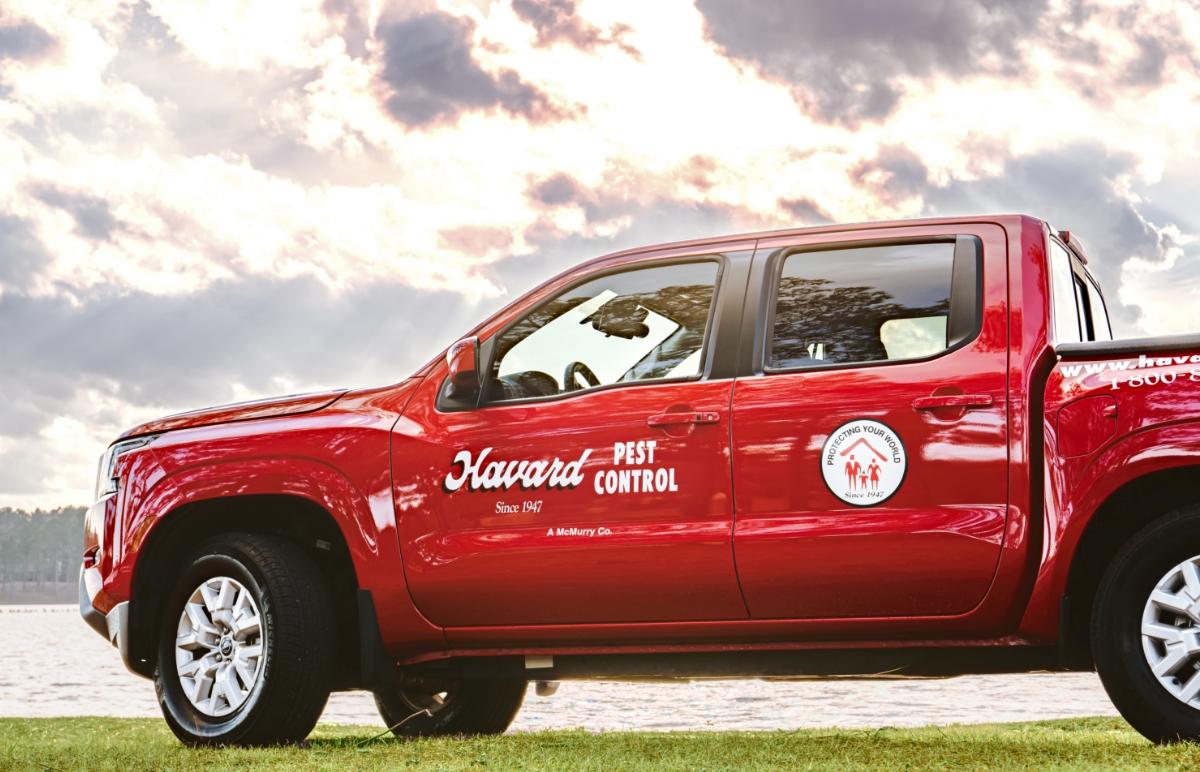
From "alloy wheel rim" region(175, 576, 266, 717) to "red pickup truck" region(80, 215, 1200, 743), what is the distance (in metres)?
0.01

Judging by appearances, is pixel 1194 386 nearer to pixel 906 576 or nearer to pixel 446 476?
pixel 906 576

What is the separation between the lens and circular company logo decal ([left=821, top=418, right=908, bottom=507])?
193 inches

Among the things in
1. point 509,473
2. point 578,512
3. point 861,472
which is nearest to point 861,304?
point 861,472

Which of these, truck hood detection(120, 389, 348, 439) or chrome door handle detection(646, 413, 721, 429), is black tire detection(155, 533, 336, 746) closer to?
truck hood detection(120, 389, 348, 439)

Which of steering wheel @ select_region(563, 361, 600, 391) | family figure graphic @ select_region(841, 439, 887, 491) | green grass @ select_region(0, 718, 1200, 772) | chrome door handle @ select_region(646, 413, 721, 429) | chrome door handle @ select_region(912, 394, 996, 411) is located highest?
steering wheel @ select_region(563, 361, 600, 391)

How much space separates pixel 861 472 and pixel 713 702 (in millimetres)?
45187

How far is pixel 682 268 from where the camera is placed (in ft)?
18.4

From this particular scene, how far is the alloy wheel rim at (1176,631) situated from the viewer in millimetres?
4633

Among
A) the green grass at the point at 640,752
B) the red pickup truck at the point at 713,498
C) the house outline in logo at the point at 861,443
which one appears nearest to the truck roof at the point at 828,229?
the red pickup truck at the point at 713,498

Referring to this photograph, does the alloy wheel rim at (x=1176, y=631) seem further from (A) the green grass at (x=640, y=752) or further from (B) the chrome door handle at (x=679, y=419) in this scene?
(B) the chrome door handle at (x=679, y=419)

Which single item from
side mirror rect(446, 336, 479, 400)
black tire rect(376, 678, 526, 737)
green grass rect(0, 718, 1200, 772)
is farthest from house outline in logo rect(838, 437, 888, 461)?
black tire rect(376, 678, 526, 737)

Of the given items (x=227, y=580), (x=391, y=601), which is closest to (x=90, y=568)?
(x=227, y=580)

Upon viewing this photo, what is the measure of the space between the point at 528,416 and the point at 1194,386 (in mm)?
2422

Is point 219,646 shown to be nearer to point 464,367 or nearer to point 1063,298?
point 464,367
